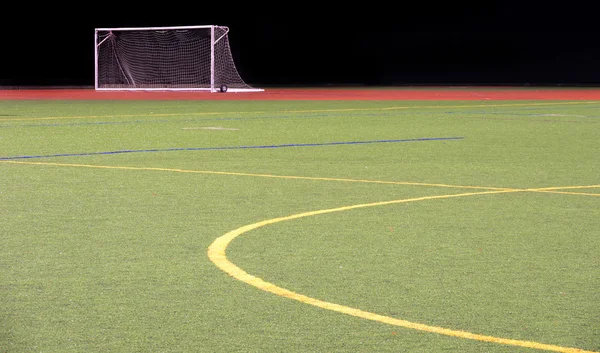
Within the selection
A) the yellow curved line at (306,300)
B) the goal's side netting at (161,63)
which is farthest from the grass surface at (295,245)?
the goal's side netting at (161,63)

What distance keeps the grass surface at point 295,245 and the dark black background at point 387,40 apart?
32.0 metres

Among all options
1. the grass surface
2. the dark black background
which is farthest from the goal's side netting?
the grass surface

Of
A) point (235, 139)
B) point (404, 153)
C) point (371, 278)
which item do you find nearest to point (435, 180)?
point (404, 153)

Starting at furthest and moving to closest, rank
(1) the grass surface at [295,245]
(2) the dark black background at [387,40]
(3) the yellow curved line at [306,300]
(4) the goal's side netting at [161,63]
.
→ (2) the dark black background at [387,40], (4) the goal's side netting at [161,63], (1) the grass surface at [295,245], (3) the yellow curved line at [306,300]

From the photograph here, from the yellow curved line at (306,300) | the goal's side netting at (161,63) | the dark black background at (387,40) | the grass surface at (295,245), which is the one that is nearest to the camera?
the yellow curved line at (306,300)

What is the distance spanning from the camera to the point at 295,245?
6.27 m

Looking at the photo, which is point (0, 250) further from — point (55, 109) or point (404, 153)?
point (55, 109)

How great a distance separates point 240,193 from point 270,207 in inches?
35.1

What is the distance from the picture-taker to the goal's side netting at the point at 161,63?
132 feet

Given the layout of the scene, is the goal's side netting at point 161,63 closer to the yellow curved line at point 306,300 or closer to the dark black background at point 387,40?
the dark black background at point 387,40

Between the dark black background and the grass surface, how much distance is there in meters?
32.0

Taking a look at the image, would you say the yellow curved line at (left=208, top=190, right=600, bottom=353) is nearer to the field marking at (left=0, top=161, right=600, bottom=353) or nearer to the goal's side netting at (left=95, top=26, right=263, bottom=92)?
the field marking at (left=0, top=161, right=600, bottom=353)

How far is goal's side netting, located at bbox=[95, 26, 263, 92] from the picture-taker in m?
40.2

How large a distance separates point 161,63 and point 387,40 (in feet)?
38.0
